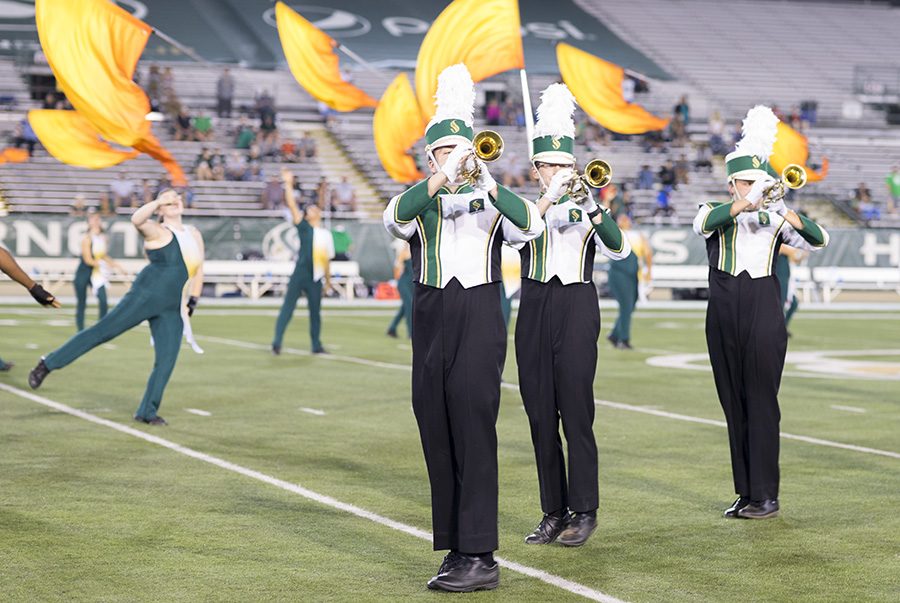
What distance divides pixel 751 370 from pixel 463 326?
83.6 inches

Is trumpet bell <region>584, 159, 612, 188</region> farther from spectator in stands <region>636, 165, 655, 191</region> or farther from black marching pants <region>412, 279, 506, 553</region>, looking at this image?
spectator in stands <region>636, 165, 655, 191</region>

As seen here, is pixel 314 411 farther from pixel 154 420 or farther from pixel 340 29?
pixel 340 29

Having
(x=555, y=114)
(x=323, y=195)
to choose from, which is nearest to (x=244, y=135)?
(x=323, y=195)

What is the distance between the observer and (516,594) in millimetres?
5469

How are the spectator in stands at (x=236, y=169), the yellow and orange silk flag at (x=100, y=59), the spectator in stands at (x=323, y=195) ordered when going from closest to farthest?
the yellow and orange silk flag at (x=100, y=59) < the spectator in stands at (x=323, y=195) < the spectator in stands at (x=236, y=169)

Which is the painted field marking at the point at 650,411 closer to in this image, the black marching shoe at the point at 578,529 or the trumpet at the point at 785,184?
the trumpet at the point at 785,184

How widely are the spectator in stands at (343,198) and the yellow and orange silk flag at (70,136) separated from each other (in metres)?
6.24

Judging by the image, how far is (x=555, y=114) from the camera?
21.0 ft

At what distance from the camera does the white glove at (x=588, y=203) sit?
6.24 m

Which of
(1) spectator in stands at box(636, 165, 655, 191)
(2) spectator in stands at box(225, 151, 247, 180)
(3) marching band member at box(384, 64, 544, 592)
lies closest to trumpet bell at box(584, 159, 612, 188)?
(3) marching band member at box(384, 64, 544, 592)

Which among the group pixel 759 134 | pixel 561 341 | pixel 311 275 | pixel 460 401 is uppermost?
pixel 759 134

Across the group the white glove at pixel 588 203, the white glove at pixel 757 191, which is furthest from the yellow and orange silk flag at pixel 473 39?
the white glove at pixel 588 203

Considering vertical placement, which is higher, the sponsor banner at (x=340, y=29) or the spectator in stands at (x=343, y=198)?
the sponsor banner at (x=340, y=29)

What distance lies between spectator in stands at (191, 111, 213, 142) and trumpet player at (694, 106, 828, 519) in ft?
92.1
